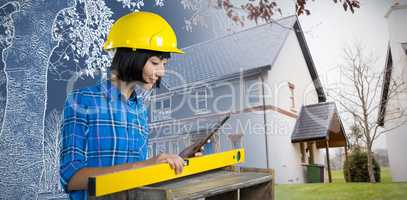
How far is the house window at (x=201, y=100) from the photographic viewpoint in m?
3.34

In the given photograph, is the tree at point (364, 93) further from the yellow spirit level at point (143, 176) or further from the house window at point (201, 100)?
the yellow spirit level at point (143, 176)

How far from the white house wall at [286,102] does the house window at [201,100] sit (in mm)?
494

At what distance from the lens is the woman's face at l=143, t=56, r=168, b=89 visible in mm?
1540

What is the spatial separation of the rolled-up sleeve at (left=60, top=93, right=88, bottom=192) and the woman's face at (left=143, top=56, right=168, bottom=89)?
9.9 inches

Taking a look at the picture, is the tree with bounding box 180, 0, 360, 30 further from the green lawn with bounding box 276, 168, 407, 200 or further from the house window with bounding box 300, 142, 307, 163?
the green lawn with bounding box 276, 168, 407, 200

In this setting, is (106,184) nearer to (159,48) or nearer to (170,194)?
(170,194)

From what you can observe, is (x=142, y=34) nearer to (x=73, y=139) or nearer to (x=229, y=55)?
(x=73, y=139)

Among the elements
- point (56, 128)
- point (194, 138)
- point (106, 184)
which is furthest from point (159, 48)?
point (194, 138)

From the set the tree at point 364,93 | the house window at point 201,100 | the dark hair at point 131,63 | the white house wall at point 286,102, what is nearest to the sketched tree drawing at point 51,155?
the house window at point 201,100

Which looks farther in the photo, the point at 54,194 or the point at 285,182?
the point at 285,182

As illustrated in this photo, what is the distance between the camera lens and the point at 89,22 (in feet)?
9.82

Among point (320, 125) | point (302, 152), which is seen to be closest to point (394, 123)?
point (320, 125)

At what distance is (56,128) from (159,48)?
1.47 m

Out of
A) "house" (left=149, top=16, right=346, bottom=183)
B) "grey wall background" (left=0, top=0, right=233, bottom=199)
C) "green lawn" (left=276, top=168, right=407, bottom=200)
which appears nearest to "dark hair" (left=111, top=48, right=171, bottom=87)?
"grey wall background" (left=0, top=0, right=233, bottom=199)
